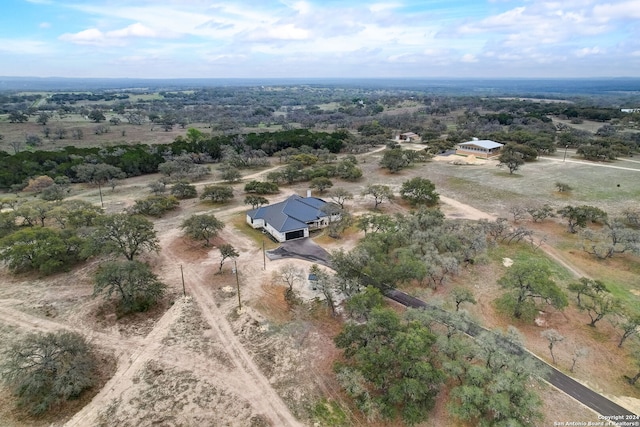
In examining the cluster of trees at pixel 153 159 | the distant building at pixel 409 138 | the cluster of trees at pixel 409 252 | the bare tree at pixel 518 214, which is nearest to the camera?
the cluster of trees at pixel 409 252

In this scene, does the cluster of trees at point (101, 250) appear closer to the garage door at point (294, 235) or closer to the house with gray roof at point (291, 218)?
the house with gray roof at point (291, 218)

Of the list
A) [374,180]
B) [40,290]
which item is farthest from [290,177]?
[40,290]

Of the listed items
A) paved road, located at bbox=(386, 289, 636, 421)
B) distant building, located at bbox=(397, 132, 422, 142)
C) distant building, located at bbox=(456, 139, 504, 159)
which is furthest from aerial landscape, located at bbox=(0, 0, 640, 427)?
distant building, located at bbox=(397, 132, 422, 142)

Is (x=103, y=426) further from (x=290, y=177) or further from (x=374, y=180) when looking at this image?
(x=374, y=180)

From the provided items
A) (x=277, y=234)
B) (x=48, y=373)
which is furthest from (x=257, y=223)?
(x=48, y=373)

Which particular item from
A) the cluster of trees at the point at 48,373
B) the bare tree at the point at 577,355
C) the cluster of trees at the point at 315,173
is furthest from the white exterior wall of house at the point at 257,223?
the bare tree at the point at 577,355
